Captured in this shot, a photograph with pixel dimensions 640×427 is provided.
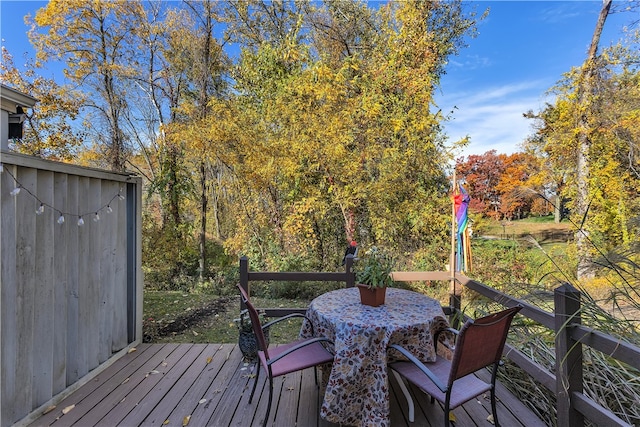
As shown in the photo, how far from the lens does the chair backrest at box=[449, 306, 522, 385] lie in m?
1.56

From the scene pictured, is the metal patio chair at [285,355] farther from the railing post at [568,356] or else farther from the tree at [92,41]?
the tree at [92,41]

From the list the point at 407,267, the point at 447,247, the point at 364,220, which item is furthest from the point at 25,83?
the point at 447,247

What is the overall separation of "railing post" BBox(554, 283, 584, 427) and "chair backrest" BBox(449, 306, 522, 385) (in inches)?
9.7

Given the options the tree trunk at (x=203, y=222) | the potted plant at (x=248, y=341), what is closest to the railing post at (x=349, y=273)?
the potted plant at (x=248, y=341)

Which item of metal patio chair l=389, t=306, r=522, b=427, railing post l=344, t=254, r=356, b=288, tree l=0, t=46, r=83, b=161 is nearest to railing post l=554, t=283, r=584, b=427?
metal patio chair l=389, t=306, r=522, b=427

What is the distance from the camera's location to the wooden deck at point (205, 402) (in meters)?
2.00

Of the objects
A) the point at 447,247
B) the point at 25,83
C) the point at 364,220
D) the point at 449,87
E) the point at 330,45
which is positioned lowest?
the point at 447,247

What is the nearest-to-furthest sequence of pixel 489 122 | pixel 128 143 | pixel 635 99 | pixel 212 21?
1. pixel 635 99
2. pixel 212 21
3. pixel 489 122
4. pixel 128 143

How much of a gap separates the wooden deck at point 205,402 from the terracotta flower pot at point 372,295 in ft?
2.21

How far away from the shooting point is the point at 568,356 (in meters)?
1.72

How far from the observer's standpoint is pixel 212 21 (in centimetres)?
651

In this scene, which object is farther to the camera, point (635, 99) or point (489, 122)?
point (489, 122)

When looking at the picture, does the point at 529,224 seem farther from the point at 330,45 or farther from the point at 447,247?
the point at 330,45

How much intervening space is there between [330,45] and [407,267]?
5061 mm
